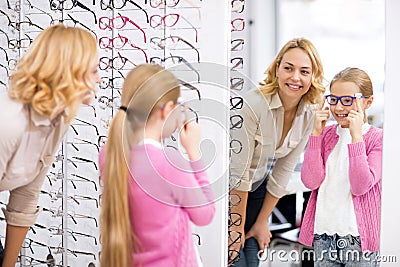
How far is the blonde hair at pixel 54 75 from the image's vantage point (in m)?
1.72

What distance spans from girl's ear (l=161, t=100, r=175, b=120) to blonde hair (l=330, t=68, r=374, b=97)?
59cm

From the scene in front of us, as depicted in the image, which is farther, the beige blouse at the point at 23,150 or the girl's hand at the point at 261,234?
the girl's hand at the point at 261,234

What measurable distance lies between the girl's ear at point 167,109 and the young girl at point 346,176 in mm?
521

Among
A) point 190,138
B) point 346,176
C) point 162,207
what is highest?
point 190,138

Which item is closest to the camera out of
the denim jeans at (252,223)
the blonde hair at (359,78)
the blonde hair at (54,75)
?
the blonde hair at (54,75)

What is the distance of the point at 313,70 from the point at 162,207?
0.71 m

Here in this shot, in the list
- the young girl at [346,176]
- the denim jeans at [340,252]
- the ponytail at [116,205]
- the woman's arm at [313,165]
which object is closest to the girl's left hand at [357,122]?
the young girl at [346,176]

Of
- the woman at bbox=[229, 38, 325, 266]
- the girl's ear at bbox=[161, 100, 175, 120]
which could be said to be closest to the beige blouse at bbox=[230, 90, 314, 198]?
the woman at bbox=[229, 38, 325, 266]

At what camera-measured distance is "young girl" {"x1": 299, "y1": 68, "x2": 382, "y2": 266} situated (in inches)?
77.8

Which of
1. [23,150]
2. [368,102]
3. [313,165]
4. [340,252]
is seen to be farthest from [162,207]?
[368,102]

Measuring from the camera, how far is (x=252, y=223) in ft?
6.86

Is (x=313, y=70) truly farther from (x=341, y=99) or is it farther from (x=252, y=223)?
(x=252, y=223)

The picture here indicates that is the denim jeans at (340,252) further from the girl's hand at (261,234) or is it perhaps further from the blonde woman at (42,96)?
the blonde woman at (42,96)

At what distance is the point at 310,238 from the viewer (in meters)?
2.05
